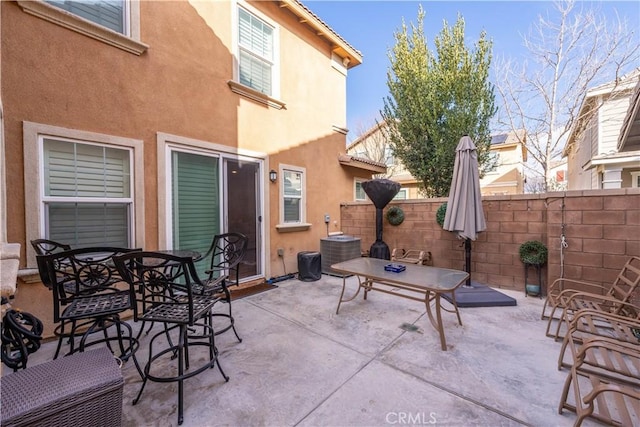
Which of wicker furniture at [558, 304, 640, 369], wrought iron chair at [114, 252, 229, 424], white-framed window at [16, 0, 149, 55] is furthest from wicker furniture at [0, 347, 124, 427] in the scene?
white-framed window at [16, 0, 149, 55]

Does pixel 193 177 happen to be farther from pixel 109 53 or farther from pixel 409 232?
pixel 409 232

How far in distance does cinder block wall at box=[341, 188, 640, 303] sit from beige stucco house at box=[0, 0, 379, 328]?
251cm

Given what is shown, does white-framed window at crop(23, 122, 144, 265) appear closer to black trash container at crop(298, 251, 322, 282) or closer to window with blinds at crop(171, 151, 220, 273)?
window with blinds at crop(171, 151, 220, 273)

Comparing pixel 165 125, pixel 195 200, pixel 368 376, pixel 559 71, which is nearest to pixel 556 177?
pixel 559 71

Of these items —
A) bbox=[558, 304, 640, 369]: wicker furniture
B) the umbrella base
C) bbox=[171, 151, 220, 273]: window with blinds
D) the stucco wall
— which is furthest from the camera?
bbox=[171, 151, 220, 273]: window with blinds

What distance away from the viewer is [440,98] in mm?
8352

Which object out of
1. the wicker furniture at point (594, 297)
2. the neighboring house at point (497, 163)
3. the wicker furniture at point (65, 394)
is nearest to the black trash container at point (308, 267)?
the wicker furniture at point (594, 297)

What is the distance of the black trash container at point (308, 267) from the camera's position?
5445 millimetres

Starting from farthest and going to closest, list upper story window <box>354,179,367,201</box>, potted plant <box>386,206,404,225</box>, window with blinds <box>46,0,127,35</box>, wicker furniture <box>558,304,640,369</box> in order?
upper story window <box>354,179,367,201</box> → potted plant <box>386,206,404,225</box> → window with blinds <box>46,0,127,35</box> → wicker furniture <box>558,304,640,369</box>

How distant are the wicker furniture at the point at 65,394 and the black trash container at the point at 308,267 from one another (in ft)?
13.0

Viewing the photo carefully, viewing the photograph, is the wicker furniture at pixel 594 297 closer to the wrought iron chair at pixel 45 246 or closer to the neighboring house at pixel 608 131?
the wrought iron chair at pixel 45 246

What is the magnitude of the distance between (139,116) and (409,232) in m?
5.44

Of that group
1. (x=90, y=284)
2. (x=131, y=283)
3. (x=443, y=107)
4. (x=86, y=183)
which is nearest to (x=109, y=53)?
(x=86, y=183)

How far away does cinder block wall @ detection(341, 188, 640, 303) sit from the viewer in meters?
3.63
